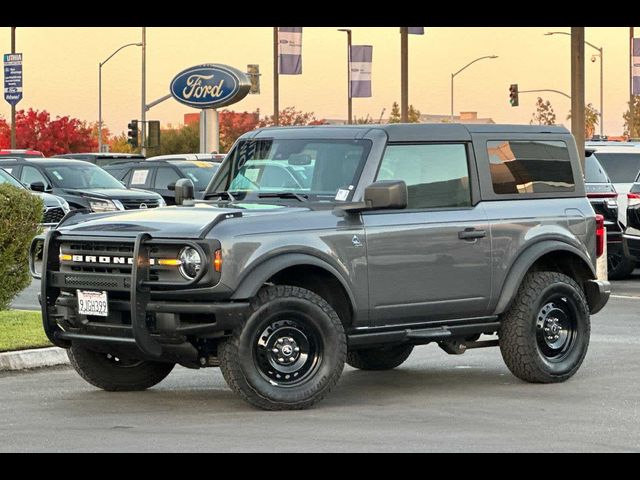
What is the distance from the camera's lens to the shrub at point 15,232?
14.4 metres

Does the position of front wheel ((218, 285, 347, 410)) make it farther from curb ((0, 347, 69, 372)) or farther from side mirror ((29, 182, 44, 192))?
side mirror ((29, 182, 44, 192))

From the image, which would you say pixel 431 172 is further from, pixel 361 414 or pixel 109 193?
pixel 109 193

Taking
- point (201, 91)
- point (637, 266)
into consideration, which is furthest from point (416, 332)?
point (201, 91)

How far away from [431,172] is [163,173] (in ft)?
74.3

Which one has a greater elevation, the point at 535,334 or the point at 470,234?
the point at 470,234

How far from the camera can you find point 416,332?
10773 millimetres

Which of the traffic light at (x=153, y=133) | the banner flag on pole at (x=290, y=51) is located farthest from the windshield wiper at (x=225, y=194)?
the traffic light at (x=153, y=133)

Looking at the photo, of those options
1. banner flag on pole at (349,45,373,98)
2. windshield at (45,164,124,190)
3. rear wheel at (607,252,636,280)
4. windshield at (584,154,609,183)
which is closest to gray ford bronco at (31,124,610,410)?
rear wheel at (607,252,636,280)

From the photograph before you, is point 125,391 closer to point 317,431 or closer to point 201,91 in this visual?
point 317,431

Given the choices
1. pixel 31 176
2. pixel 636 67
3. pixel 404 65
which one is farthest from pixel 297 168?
pixel 636 67

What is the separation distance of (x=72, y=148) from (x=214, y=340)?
7266 centimetres

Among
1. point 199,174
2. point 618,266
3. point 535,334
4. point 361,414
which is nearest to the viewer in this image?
point 361,414

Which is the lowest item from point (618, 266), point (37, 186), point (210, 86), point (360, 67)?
point (618, 266)

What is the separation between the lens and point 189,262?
32.0 ft
